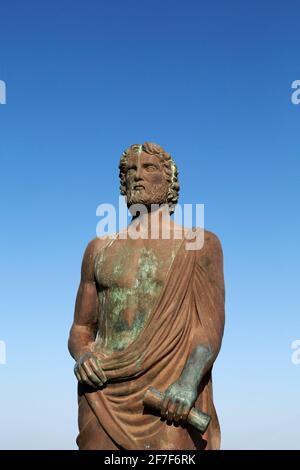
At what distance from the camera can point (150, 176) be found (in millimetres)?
9133

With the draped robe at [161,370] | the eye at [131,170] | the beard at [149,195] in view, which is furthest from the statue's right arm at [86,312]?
the eye at [131,170]

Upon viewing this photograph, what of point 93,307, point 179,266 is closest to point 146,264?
point 179,266

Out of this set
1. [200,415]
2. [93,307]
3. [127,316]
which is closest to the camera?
[200,415]

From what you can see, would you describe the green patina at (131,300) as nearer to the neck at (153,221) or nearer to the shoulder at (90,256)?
the neck at (153,221)

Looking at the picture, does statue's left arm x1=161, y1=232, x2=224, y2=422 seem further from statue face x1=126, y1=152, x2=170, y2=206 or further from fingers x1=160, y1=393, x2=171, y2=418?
statue face x1=126, y1=152, x2=170, y2=206

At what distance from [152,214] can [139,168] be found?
61cm

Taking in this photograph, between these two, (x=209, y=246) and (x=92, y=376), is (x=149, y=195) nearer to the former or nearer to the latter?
(x=209, y=246)

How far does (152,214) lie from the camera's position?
916cm

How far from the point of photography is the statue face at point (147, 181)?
9.11 meters

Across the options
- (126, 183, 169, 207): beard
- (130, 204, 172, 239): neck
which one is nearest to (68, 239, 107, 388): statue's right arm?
(130, 204, 172, 239): neck

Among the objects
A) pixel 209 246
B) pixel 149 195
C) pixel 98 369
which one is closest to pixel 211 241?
pixel 209 246

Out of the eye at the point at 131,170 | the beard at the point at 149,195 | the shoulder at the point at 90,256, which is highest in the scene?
the eye at the point at 131,170

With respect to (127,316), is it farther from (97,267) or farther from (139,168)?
(139,168)

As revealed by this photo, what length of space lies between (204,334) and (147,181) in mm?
2088
